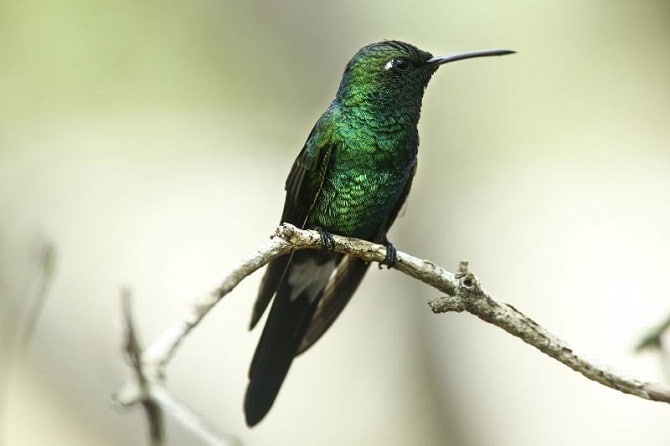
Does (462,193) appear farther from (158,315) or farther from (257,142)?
(158,315)

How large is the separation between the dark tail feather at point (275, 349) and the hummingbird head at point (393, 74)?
99 cm

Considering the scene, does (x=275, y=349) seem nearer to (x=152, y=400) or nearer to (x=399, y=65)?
(x=399, y=65)

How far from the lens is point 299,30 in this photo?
23.2 ft

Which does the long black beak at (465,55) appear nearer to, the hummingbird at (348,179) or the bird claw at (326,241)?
the hummingbird at (348,179)

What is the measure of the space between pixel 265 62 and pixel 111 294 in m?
2.71

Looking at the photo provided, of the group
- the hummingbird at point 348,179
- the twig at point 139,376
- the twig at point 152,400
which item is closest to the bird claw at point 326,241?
the hummingbird at point 348,179

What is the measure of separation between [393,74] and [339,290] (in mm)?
1026

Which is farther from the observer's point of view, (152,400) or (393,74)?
(393,74)

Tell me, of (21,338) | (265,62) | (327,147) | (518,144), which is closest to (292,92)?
(265,62)

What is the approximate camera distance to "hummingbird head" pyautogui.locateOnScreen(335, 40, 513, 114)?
3.44 m

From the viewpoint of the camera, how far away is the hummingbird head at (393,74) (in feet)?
11.3

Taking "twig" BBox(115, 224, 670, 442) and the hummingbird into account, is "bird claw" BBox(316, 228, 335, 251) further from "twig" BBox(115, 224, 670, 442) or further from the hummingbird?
"twig" BBox(115, 224, 670, 442)

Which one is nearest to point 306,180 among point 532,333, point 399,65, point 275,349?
point 399,65

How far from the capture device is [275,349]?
363cm
